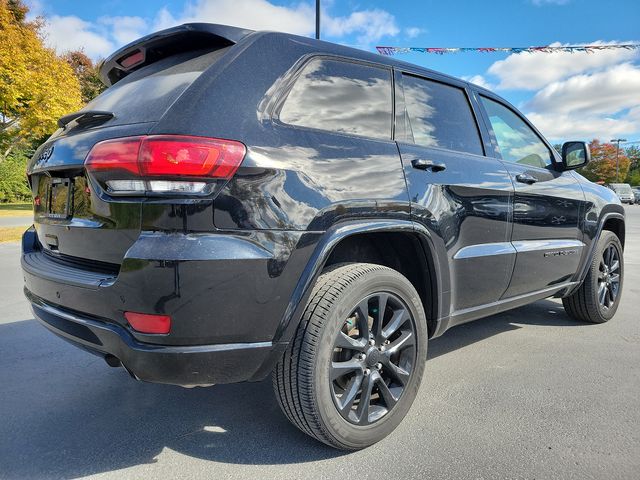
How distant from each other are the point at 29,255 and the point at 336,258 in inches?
65.3

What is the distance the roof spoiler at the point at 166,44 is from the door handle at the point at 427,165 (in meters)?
1.01

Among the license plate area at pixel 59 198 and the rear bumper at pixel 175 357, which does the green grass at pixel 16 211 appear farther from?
the rear bumper at pixel 175 357

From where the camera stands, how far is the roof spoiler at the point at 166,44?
2107 millimetres

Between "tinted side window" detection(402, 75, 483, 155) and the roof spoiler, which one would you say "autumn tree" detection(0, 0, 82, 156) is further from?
"tinted side window" detection(402, 75, 483, 155)

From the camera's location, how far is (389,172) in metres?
2.27

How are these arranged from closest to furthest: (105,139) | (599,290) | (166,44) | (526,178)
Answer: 1. (105,139)
2. (166,44)
3. (526,178)
4. (599,290)

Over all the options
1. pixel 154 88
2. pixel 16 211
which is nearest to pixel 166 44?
pixel 154 88

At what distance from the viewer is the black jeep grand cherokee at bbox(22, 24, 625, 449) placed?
1.72 metres

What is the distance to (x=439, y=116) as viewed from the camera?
9.30 feet

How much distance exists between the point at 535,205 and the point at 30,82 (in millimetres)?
16033

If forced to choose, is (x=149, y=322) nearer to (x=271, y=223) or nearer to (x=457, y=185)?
(x=271, y=223)

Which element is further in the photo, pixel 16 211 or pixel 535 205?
pixel 16 211

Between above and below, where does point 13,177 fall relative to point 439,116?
below

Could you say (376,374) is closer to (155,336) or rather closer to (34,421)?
(155,336)
